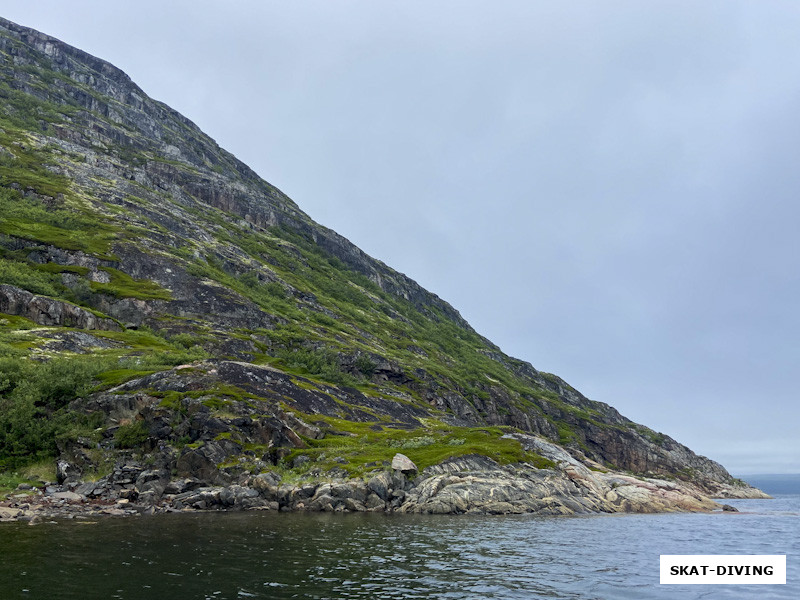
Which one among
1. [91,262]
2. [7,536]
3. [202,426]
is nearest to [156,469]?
[202,426]

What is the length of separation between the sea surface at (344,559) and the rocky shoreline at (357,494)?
7237 millimetres

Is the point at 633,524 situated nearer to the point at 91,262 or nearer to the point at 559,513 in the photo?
the point at 559,513

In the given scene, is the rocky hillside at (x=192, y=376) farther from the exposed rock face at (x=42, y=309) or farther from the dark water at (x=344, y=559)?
the dark water at (x=344, y=559)

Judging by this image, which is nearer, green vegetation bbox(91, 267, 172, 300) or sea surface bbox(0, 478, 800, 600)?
sea surface bbox(0, 478, 800, 600)

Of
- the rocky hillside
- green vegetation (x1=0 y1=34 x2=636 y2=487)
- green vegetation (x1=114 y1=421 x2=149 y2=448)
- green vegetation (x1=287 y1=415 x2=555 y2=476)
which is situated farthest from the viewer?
green vegetation (x1=287 y1=415 x2=555 y2=476)

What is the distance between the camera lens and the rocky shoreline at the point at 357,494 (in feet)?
164

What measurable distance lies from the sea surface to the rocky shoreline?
7.24 meters

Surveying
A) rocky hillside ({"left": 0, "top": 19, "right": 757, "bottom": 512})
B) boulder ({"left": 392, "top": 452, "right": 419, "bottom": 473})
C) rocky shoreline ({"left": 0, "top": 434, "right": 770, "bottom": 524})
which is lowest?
rocky shoreline ({"left": 0, "top": 434, "right": 770, "bottom": 524})

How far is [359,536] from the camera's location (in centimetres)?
3809

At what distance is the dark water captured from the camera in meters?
22.2

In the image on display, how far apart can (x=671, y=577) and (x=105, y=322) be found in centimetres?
11724

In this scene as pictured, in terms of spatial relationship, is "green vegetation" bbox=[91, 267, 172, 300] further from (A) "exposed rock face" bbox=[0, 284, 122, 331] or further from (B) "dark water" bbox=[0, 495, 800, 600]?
(B) "dark water" bbox=[0, 495, 800, 600]

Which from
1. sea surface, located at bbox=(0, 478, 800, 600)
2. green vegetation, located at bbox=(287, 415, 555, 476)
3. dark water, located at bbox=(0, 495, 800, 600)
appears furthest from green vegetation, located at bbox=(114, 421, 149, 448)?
dark water, located at bbox=(0, 495, 800, 600)

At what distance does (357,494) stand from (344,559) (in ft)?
105
